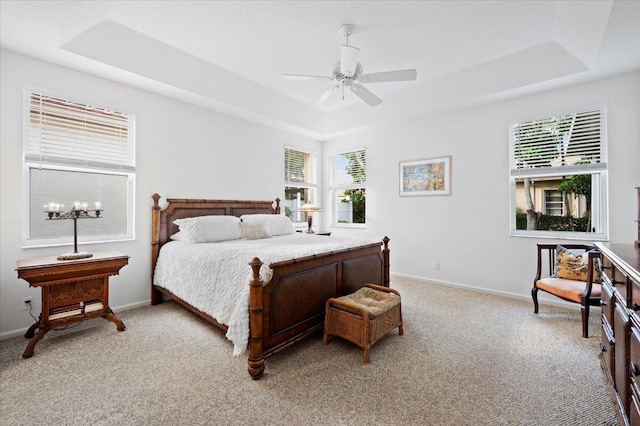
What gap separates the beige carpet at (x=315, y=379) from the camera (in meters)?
1.69

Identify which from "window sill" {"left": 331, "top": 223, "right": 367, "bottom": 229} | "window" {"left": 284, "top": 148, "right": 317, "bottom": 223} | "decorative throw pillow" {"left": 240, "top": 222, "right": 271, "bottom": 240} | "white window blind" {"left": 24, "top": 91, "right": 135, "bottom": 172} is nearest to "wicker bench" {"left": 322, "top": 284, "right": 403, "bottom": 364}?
"decorative throw pillow" {"left": 240, "top": 222, "right": 271, "bottom": 240}

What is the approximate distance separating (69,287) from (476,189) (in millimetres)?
4930

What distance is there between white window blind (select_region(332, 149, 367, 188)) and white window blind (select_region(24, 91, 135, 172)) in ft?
11.9

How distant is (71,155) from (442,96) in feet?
15.4

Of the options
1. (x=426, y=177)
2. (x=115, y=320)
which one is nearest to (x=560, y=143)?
(x=426, y=177)

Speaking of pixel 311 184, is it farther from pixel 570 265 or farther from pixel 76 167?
pixel 570 265

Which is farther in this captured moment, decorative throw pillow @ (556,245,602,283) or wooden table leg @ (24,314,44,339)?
decorative throw pillow @ (556,245,602,283)

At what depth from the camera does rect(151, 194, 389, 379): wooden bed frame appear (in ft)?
6.75

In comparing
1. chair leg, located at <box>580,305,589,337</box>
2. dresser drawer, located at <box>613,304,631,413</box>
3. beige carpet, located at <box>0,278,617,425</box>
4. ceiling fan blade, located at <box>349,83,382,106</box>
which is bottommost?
beige carpet, located at <box>0,278,617,425</box>

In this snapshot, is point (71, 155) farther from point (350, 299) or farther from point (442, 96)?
point (442, 96)

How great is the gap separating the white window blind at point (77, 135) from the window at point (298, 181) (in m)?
2.60

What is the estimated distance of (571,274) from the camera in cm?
310

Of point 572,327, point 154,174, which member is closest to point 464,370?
point 572,327

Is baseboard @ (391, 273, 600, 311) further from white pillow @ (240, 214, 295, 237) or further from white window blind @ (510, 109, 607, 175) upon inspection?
white pillow @ (240, 214, 295, 237)
